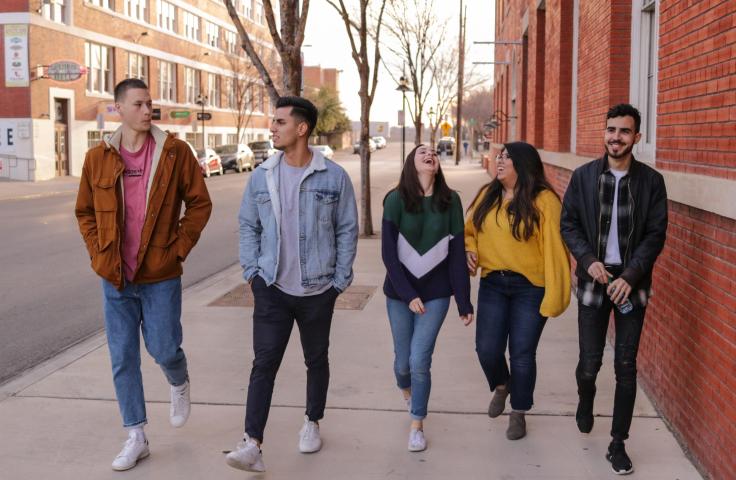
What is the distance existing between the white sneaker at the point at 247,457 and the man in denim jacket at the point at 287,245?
70mm

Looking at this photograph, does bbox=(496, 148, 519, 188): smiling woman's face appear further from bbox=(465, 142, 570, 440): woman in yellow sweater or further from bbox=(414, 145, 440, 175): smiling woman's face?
bbox=(414, 145, 440, 175): smiling woman's face

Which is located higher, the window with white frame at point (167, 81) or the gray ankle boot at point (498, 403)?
the window with white frame at point (167, 81)

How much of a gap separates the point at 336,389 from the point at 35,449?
6.66 feet

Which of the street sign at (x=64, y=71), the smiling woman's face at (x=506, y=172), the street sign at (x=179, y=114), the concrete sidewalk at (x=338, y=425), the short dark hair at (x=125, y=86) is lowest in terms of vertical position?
the concrete sidewalk at (x=338, y=425)

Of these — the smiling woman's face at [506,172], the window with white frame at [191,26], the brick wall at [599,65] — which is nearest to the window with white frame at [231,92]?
the window with white frame at [191,26]

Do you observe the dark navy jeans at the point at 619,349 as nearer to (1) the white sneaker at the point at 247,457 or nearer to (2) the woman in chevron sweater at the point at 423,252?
(2) the woman in chevron sweater at the point at 423,252

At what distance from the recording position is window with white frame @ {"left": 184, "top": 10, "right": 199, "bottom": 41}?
57.7 m

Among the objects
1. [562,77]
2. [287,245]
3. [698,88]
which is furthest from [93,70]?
[698,88]

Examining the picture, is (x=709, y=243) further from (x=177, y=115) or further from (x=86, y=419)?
(x=177, y=115)

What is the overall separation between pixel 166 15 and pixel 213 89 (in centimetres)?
1014

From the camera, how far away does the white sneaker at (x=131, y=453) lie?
4.83 metres

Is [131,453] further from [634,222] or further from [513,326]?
[634,222]

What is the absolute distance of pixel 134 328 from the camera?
504 centimetres

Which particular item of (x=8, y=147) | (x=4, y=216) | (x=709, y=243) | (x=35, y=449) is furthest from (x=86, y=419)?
(x=8, y=147)
